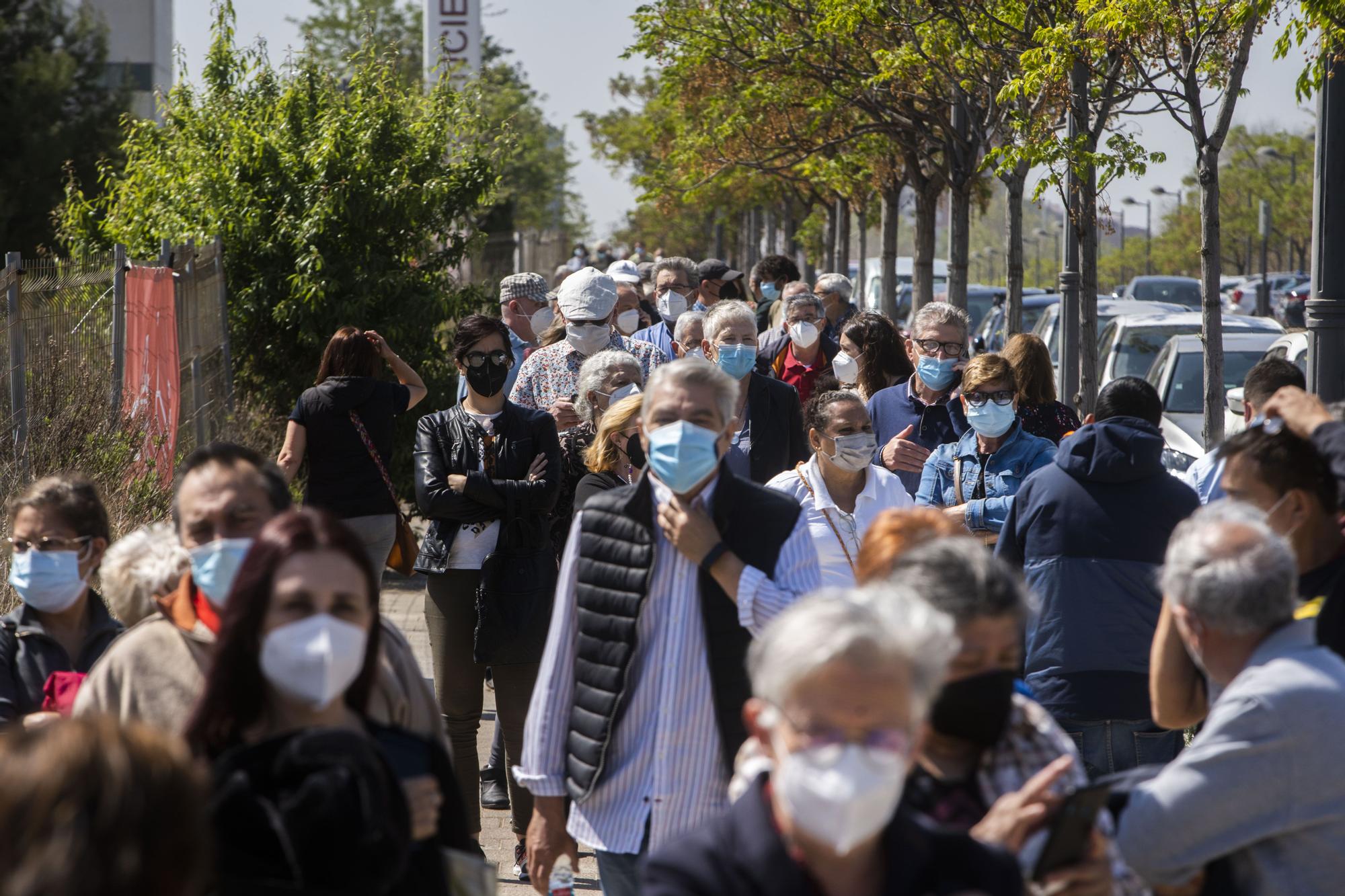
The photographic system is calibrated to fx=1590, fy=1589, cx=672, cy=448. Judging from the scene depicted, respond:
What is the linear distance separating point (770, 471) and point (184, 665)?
412 cm

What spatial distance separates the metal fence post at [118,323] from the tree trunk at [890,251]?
1646 centimetres

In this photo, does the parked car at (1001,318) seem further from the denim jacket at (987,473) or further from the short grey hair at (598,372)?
the short grey hair at (598,372)

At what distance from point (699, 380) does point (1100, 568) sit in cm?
170

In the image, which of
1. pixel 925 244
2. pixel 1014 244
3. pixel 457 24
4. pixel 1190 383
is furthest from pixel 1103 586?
pixel 457 24

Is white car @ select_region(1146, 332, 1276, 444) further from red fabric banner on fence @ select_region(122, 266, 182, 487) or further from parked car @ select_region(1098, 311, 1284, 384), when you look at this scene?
red fabric banner on fence @ select_region(122, 266, 182, 487)

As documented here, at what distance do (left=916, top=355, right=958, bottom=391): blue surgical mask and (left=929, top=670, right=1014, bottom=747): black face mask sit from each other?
15.9 feet

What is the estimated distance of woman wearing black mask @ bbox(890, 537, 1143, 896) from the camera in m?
2.67

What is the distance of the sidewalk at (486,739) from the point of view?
5.95 meters

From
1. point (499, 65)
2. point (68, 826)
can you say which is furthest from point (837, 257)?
point (68, 826)

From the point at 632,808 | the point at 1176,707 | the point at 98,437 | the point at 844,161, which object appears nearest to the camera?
the point at 1176,707

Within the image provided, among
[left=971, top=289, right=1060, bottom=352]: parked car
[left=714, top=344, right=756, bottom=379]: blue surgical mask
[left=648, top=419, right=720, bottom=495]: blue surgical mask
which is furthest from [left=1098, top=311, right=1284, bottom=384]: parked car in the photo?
[left=648, top=419, right=720, bottom=495]: blue surgical mask

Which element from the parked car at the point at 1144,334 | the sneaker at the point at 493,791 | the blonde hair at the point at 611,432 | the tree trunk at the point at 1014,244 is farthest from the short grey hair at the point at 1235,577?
the parked car at the point at 1144,334

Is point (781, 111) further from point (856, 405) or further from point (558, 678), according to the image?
point (558, 678)

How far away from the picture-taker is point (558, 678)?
156 inches
